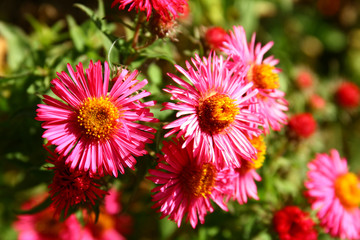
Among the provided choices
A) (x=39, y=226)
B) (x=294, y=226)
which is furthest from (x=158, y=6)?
(x=39, y=226)

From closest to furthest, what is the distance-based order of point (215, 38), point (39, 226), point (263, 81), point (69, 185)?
point (69, 185) → point (263, 81) → point (215, 38) → point (39, 226)

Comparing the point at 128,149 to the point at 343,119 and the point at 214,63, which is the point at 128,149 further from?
the point at 343,119

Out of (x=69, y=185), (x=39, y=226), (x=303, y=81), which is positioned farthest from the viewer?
(x=303, y=81)

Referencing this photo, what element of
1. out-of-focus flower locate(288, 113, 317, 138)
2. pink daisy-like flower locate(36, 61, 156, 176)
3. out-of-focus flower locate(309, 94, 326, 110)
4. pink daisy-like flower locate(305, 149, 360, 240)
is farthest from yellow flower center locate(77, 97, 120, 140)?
out-of-focus flower locate(309, 94, 326, 110)

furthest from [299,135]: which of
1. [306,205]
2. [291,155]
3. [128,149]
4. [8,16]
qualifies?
[8,16]

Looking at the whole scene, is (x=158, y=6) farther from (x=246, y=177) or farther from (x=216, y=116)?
(x=246, y=177)

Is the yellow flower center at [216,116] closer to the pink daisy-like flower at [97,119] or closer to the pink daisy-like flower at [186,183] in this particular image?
the pink daisy-like flower at [186,183]

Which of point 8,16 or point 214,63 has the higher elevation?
point 214,63
